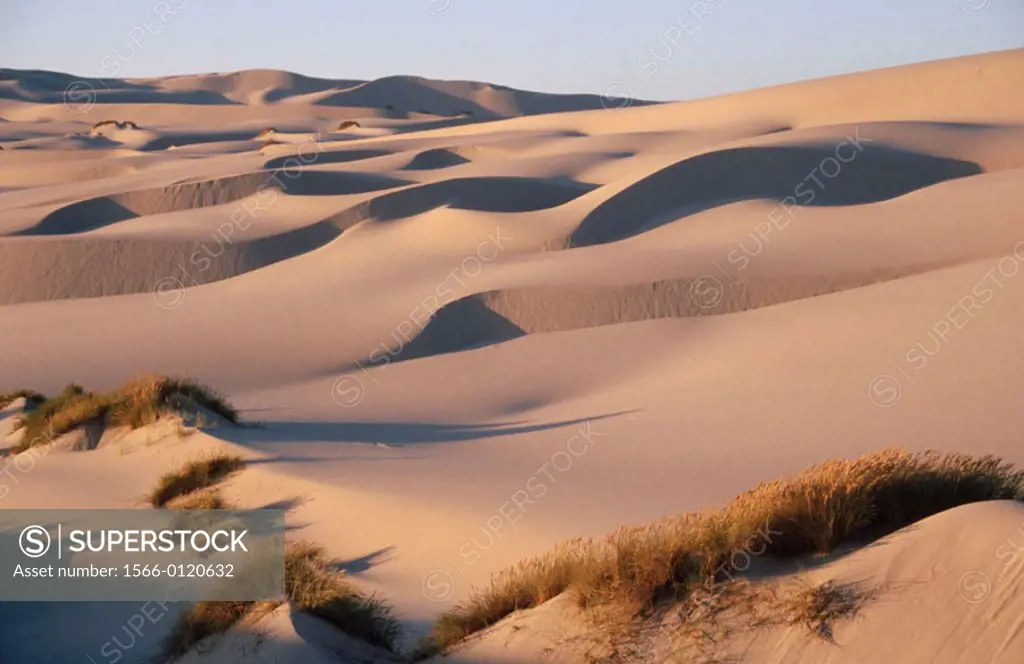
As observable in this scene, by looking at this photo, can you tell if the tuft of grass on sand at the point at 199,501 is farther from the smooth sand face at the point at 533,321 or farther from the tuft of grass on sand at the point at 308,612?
the tuft of grass on sand at the point at 308,612

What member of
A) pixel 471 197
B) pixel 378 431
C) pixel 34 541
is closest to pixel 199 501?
pixel 34 541

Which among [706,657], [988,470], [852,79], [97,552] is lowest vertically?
[97,552]

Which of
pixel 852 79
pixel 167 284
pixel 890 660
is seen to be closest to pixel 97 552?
pixel 890 660

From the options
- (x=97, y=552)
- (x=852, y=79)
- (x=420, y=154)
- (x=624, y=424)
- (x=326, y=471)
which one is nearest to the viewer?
(x=97, y=552)

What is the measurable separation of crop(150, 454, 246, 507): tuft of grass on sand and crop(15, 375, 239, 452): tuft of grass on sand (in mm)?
1316

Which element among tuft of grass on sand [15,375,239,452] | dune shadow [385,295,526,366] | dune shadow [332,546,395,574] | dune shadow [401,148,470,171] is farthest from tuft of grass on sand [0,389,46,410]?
dune shadow [401,148,470,171]

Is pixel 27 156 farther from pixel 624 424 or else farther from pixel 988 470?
pixel 988 470

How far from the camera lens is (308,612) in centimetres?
495

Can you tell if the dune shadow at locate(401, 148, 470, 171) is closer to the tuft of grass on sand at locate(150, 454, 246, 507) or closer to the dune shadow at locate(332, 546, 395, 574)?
the tuft of grass on sand at locate(150, 454, 246, 507)

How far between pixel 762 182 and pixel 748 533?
18902 mm

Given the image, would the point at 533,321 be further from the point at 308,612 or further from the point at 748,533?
the point at 748,533

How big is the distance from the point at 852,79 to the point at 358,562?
116 ft

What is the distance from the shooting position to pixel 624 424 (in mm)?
9742

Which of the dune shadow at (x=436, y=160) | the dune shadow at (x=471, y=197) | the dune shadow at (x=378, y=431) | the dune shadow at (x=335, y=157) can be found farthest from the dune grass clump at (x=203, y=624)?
the dune shadow at (x=436, y=160)
